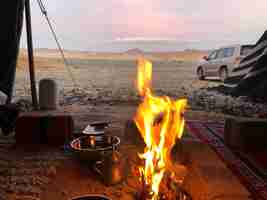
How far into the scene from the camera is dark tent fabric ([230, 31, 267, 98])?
4.84 meters

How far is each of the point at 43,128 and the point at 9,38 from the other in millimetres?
1134

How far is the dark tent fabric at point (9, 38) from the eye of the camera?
3338 millimetres

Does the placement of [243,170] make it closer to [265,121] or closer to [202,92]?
[265,121]

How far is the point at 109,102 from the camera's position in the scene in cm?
507

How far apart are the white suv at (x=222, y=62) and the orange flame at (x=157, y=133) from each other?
4734mm

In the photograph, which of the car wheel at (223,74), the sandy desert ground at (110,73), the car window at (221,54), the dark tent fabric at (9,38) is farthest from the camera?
the car window at (221,54)

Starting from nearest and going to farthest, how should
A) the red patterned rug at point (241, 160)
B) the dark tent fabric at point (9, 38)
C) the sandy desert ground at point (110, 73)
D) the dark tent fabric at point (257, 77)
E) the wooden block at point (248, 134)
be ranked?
1. the red patterned rug at point (241, 160)
2. the wooden block at point (248, 134)
3. the dark tent fabric at point (9, 38)
4. the dark tent fabric at point (257, 77)
5. the sandy desert ground at point (110, 73)

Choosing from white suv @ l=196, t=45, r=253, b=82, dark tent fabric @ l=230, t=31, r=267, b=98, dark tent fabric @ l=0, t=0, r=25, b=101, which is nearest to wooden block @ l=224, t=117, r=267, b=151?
dark tent fabric @ l=230, t=31, r=267, b=98

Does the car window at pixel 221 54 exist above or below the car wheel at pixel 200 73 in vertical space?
above

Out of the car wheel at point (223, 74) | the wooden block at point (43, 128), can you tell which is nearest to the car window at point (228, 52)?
the car wheel at point (223, 74)

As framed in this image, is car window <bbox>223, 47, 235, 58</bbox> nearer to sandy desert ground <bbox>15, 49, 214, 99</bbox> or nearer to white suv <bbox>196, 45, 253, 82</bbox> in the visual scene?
white suv <bbox>196, 45, 253, 82</bbox>

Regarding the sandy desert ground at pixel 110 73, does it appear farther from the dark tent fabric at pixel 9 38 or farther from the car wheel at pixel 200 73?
the dark tent fabric at pixel 9 38

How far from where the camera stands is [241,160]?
8.05 ft

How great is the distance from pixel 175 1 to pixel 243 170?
116 inches
